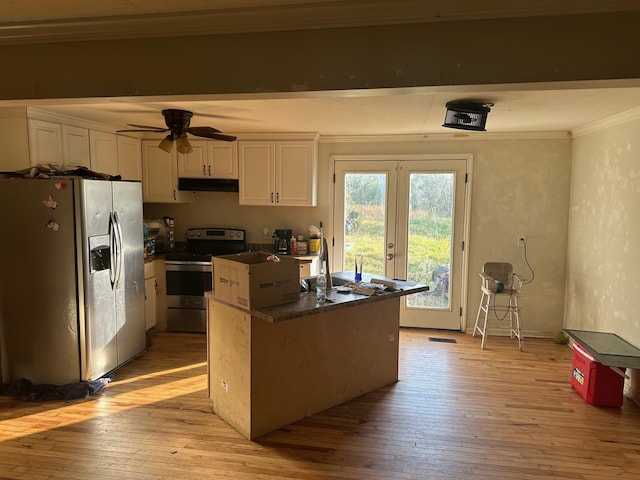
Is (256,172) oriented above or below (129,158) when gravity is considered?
below

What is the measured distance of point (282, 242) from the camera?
5113mm

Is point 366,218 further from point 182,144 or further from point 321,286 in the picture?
point 182,144

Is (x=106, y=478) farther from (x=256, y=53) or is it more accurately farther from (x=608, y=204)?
(x=608, y=204)

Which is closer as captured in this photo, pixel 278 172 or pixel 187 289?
pixel 187 289

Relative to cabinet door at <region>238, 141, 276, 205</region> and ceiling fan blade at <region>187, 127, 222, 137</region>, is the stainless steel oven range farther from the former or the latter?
ceiling fan blade at <region>187, 127, 222, 137</region>

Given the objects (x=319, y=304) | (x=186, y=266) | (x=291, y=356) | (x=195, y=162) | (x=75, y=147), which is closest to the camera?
(x=319, y=304)

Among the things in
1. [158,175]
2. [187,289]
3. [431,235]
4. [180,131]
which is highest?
[180,131]

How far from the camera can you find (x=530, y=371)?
3.91m

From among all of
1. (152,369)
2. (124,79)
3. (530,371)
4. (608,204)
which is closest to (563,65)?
(124,79)

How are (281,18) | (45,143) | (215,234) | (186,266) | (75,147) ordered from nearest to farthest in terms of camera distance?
(281,18)
(45,143)
(75,147)
(186,266)
(215,234)

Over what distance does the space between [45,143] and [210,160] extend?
69.0 inches

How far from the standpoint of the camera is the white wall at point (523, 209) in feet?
15.5

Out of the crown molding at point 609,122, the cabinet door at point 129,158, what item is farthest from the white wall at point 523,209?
the cabinet door at point 129,158

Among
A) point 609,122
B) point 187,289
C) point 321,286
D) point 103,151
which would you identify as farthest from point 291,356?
point 609,122
